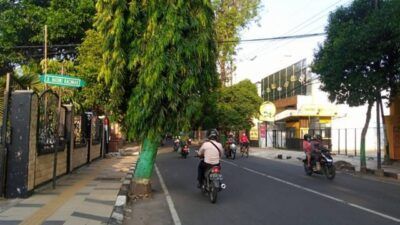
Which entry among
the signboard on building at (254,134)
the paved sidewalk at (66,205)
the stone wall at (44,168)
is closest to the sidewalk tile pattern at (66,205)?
the paved sidewalk at (66,205)

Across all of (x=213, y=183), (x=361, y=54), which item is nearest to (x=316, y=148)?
(x=361, y=54)

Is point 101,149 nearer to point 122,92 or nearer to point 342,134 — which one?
point 122,92

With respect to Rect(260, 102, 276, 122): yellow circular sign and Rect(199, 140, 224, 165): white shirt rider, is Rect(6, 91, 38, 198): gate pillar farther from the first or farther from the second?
Rect(260, 102, 276, 122): yellow circular sign

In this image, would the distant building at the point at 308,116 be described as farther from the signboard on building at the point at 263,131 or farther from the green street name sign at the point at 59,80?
the green street name sign at the point at 59,80

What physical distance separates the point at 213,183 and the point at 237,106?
41.4m

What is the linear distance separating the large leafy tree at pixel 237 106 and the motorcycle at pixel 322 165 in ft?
109

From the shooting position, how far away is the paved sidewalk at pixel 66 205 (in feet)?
33.1

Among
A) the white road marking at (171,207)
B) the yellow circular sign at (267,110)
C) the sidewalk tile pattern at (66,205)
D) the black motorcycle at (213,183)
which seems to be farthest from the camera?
the yellow circular sign at (267,110)

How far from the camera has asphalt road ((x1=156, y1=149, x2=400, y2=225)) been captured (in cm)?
1077

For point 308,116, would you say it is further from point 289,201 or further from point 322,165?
point 289,201

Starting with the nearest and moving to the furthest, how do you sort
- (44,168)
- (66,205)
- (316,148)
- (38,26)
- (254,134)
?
(66,205)
(44,168)
(316,148)
(38,26)
(254,134)

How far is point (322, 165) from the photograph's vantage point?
20000mm

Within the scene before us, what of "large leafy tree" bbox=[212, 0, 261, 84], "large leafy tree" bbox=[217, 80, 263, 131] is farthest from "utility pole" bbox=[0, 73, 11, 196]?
"large leafy tree" bbox=[217, 80, 263, 131]

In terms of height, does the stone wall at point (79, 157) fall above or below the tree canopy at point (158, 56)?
below
